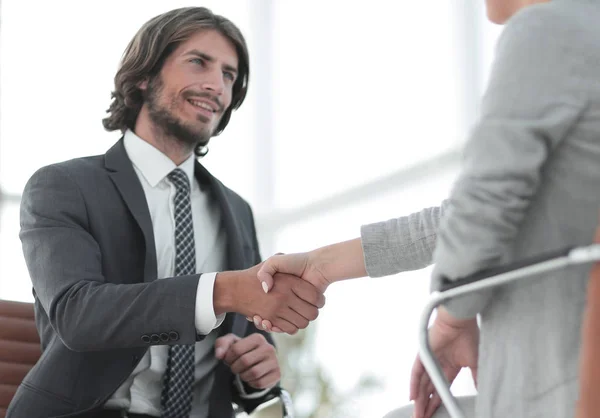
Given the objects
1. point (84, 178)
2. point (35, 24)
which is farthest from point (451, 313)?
point (35, 24)

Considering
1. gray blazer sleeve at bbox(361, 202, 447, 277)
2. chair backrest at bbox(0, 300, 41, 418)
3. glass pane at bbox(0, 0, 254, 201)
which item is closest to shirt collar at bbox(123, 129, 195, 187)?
chair backrest at bbox(0, 300, 41, 418)

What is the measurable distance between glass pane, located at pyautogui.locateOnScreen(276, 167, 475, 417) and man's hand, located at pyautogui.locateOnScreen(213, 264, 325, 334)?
2172mm

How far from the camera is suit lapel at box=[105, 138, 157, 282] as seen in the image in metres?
2.25

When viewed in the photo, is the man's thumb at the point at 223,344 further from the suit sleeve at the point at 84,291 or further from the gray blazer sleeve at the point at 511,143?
the gray blazer sleeve at the point at 511,143

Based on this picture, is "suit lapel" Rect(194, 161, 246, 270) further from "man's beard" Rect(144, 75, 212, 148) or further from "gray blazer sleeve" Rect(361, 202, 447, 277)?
"gray blazer sleeve" Rect(361, 202, 447, 277)

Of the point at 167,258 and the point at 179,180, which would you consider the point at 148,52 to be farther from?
the point at 167,258

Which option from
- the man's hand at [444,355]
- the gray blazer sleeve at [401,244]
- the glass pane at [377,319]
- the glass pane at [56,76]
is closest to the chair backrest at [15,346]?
the gray blazer sleeve at [401,244]

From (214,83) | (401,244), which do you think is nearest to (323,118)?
(214,83)

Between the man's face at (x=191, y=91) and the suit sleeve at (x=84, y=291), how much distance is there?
517 mm

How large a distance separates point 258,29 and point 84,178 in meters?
4.23

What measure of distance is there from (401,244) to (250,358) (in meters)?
0.76

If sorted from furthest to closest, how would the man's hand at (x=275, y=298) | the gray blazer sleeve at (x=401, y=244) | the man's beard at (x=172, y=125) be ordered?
the man's beard at (x=172, y=125), the man's hand at (x=275, y=298), the gray blazer sleeve at (x=401, y=244)

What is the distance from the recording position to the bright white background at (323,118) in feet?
14.6

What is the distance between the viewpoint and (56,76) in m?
5.37
